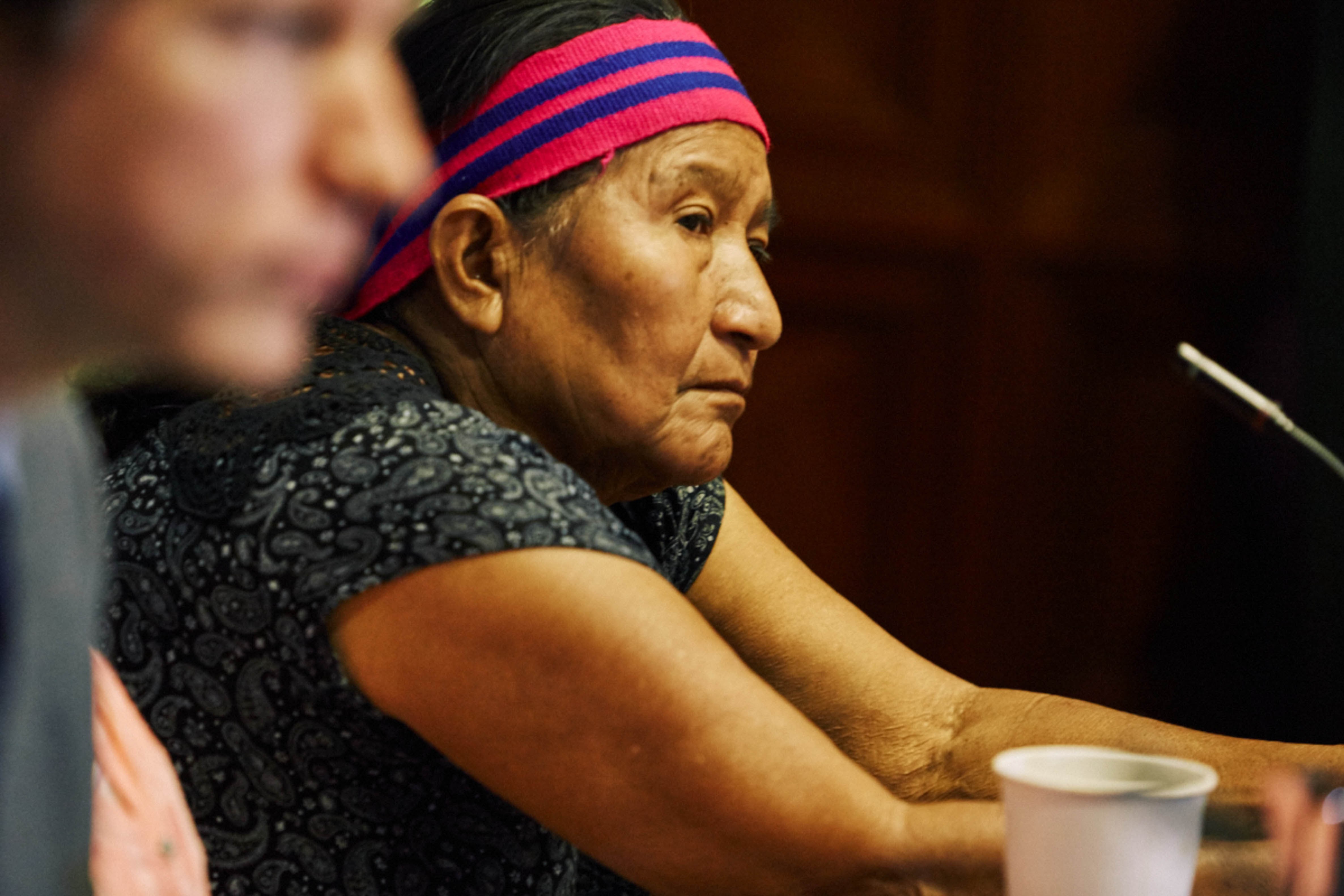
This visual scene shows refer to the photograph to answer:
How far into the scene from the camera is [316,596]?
0.89 meters

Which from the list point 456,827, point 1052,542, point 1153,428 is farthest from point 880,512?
point 456,827

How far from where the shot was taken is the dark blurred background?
2307mm

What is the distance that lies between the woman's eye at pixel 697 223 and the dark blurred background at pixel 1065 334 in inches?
38.1

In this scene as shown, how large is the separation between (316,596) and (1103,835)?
51 cm

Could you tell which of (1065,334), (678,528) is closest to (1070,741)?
(678,528)

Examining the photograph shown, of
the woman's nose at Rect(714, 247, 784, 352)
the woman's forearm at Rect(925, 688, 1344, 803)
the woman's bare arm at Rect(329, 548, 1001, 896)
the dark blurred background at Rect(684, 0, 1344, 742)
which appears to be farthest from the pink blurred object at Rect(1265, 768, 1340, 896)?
the dark blurred background at Rect(684, 0, 1344, 742)

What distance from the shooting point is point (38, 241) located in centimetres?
38

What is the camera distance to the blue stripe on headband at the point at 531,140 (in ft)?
3.75

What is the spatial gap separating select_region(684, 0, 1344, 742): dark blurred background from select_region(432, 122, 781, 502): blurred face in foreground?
98 centimetres

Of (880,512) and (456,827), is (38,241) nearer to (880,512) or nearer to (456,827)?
(456,827)

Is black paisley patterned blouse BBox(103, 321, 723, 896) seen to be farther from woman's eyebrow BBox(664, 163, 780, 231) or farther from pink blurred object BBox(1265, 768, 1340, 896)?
pink blurred object BBox(1265, 768, 1340, 896)

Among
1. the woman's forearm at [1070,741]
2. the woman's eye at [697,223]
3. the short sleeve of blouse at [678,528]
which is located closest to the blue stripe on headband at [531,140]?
the woman's eye at [697,223]

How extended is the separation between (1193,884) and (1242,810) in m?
0.06

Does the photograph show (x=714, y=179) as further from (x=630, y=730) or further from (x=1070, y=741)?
(x=1070, y=741)
